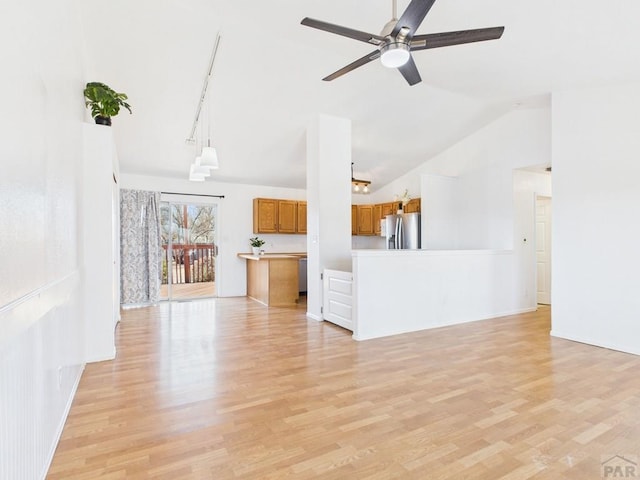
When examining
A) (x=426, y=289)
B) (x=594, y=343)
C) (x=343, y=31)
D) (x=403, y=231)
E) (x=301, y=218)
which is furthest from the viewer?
(x=301, y=218)

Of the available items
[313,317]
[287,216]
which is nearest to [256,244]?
[287,216]

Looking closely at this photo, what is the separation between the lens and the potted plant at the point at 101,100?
349cm

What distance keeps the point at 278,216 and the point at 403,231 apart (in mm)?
2799

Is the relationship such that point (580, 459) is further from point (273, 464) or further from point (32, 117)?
point (32, 117)

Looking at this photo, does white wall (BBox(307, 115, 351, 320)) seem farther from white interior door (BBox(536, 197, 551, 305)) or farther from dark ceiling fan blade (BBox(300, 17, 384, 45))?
white interior door (BBox(536, 197, 551, 305))

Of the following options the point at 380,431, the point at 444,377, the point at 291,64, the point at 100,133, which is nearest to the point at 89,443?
the point at 380,431

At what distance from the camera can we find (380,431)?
2.14m

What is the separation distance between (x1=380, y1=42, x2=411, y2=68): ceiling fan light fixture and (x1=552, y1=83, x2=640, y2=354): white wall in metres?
2.90

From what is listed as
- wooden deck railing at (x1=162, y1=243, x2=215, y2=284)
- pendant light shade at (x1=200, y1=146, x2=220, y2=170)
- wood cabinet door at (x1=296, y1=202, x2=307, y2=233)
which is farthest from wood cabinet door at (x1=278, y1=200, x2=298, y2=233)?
pendant light shade at (x1=200, y1=146, x2=220, y2=170)

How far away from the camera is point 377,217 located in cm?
894

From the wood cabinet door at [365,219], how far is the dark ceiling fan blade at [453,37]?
6411 mm

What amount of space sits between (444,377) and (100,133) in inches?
159

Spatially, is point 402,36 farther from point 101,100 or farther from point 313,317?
point 313,317

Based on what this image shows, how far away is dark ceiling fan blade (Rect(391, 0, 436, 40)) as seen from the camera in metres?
2.13
